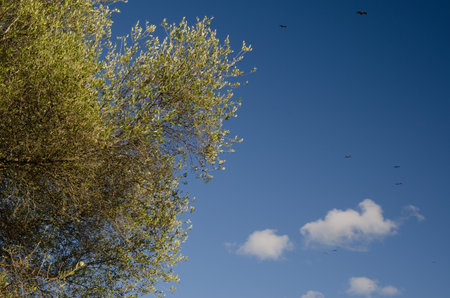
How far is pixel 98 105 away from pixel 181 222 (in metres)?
7.41

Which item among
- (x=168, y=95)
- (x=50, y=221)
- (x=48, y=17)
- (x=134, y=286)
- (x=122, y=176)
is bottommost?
→ (x=134, y=286)

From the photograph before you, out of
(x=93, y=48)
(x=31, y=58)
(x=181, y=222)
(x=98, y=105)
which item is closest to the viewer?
(x=31, y=58)

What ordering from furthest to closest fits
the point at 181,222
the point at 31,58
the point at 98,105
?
the point at 181,222
the point at 98,105
the point at 31,58

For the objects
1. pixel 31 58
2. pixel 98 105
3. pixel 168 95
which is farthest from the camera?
pixel 168 95

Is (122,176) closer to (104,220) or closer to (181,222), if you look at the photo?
(104,220)

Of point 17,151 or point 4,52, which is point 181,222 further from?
point 4,52

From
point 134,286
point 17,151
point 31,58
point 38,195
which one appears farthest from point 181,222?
point 31,58

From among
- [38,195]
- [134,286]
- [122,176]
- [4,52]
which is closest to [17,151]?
[38,195]

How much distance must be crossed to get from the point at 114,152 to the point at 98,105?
2366 mm

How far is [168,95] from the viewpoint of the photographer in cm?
1920

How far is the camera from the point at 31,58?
1499 centimetres

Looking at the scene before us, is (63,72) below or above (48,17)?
below

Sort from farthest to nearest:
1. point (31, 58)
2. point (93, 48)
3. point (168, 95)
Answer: point (168, 95)
point (93, 48)
point (31, 58)

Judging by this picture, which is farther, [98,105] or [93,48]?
[93,48]
